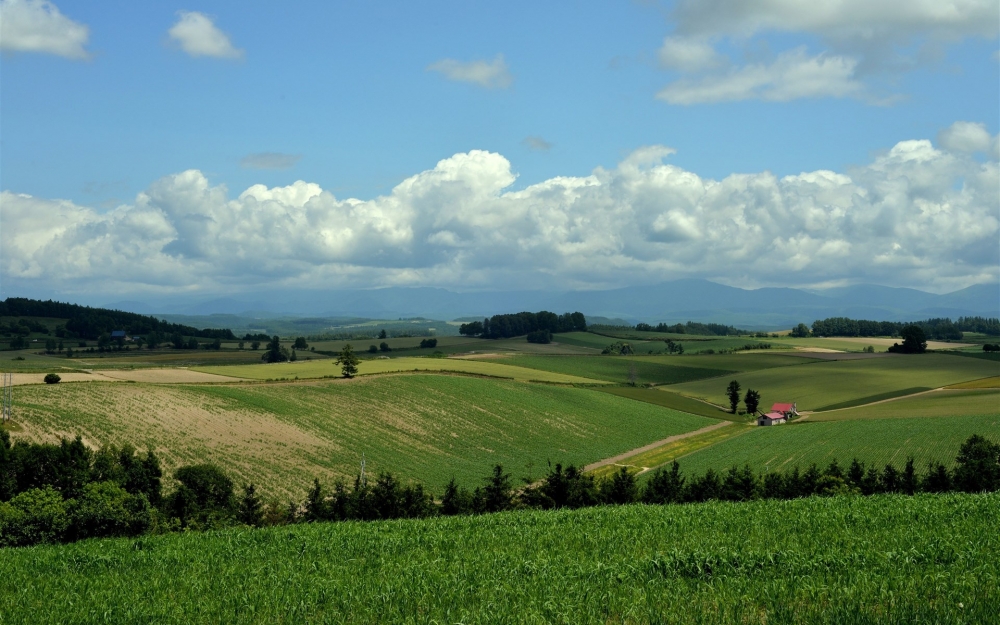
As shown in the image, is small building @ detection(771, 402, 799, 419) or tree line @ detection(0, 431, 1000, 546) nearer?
tree line @ detection(0, 431, 1000, 546)

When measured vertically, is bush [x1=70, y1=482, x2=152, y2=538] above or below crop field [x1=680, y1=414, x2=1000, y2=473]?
above

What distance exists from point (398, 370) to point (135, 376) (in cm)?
3539

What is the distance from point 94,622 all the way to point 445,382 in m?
92.5

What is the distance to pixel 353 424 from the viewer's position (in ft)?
264

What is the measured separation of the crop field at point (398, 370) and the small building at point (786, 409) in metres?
30.1

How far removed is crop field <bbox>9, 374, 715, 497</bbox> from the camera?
62.2 metres

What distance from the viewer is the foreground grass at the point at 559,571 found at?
12.5 metres

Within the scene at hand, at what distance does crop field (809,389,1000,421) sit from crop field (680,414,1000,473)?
4.44 meters

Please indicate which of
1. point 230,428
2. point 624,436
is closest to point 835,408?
point 624,436

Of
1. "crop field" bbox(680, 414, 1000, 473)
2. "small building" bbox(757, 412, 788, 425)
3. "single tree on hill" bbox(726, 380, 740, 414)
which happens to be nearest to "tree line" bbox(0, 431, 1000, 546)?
"crop field" bbox(680, 414, 1000, 473)

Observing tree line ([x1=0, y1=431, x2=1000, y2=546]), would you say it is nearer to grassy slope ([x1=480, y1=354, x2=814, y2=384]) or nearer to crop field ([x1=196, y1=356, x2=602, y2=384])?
crop field ([x1=196, y1=356, x2=602, y2=384])

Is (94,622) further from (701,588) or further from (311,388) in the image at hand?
(311,388)

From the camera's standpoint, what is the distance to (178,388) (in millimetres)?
82562

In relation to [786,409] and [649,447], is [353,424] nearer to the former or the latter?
[649,447]
